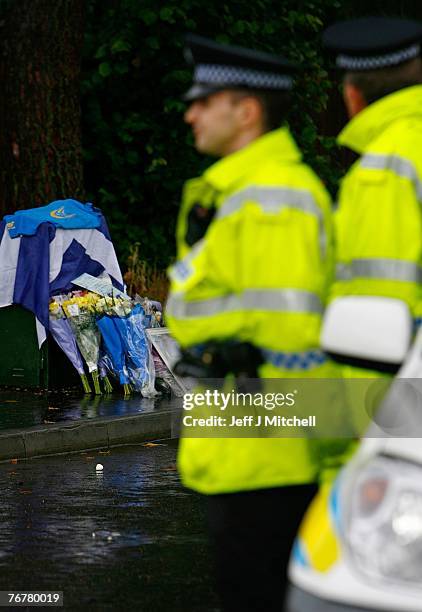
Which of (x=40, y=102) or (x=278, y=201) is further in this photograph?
(x=40, y=102)

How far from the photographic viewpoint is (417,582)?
115 inches

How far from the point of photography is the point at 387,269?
11.6ft

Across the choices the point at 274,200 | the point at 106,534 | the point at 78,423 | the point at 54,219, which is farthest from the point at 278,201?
the point at 54,219

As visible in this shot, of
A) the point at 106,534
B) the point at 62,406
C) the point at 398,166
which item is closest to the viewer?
the point at 398,166

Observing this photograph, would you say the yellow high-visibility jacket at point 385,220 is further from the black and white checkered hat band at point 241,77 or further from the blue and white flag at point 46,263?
the blue and white flag at point 46,263

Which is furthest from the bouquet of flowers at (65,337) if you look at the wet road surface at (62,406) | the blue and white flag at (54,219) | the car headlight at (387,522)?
the car headlight at (387,522)

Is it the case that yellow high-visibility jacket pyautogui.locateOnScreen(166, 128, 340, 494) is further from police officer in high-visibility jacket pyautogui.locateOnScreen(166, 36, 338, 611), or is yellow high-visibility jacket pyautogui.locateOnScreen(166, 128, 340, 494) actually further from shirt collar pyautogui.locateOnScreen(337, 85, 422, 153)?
shirt collar pyautogui.locateOnScreen(337, 85, 422, 153)

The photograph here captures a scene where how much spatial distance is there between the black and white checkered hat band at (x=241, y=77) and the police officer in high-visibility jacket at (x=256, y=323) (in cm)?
3

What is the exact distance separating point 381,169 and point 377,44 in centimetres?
37

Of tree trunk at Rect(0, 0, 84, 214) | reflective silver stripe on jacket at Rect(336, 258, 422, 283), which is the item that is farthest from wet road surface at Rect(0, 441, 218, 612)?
tree trunk at Rect(0, 0, 84, 214)

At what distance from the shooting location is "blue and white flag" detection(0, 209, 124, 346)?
12383 mm

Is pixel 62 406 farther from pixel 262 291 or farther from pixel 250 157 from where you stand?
pixel 262 291

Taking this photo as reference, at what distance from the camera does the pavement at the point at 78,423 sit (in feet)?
32.6

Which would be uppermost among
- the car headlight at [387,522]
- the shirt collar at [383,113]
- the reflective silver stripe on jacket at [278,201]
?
the shirt collar at [383,113]
